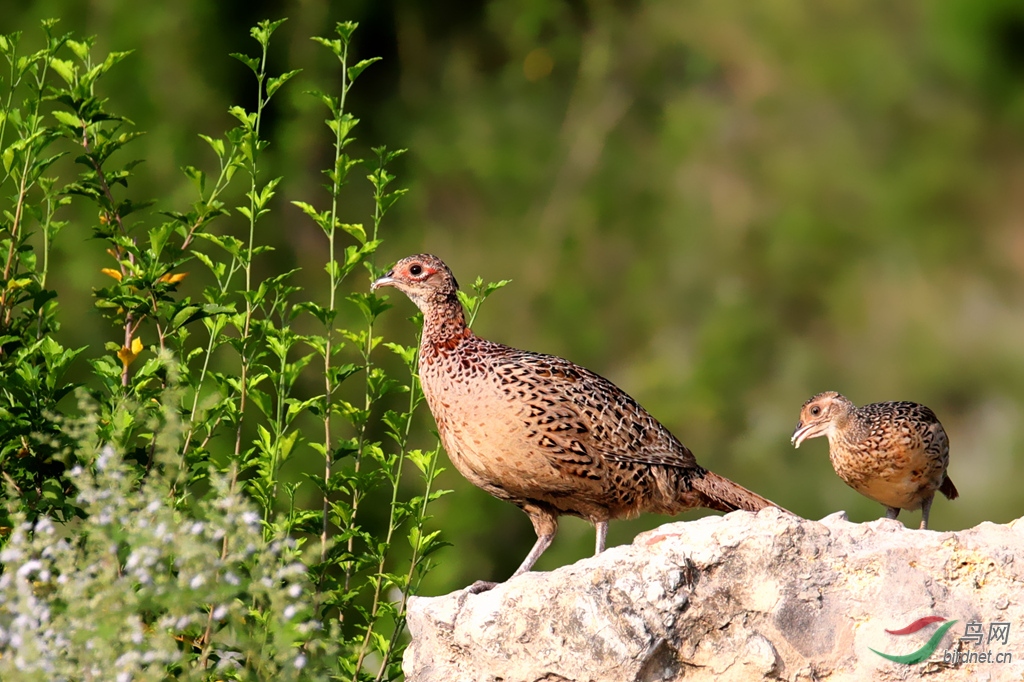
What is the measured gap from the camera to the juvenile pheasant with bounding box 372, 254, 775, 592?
5094mm

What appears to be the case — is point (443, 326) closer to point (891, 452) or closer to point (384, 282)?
point (384, 282)

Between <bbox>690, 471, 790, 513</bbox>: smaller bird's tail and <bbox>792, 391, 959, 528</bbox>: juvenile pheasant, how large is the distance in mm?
1011

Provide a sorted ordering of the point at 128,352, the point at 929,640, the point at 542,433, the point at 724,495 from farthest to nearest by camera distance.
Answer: the point at 724,495 < the point at 542,433 < the point at 128,352 < the point at 929,640

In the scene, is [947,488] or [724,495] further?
[947,488]

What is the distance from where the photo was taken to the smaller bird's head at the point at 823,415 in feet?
21.6

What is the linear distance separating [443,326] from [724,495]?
128 cm

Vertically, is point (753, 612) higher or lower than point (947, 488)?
lower

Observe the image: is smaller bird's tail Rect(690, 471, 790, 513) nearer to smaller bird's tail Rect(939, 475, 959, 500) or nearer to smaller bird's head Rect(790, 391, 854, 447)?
smaller bird's head Rect(790, 391, 854, 447)

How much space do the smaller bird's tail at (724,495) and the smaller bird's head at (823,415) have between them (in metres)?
1.25

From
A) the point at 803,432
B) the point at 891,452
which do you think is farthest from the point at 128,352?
the point at 803,432

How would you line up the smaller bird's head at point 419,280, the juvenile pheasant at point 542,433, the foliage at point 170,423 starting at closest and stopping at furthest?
the foliage at point 170,423
the juvenile pheasant at point 542,433
the smaller bird's head at point 419,280

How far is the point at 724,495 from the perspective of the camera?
5.43 meters
